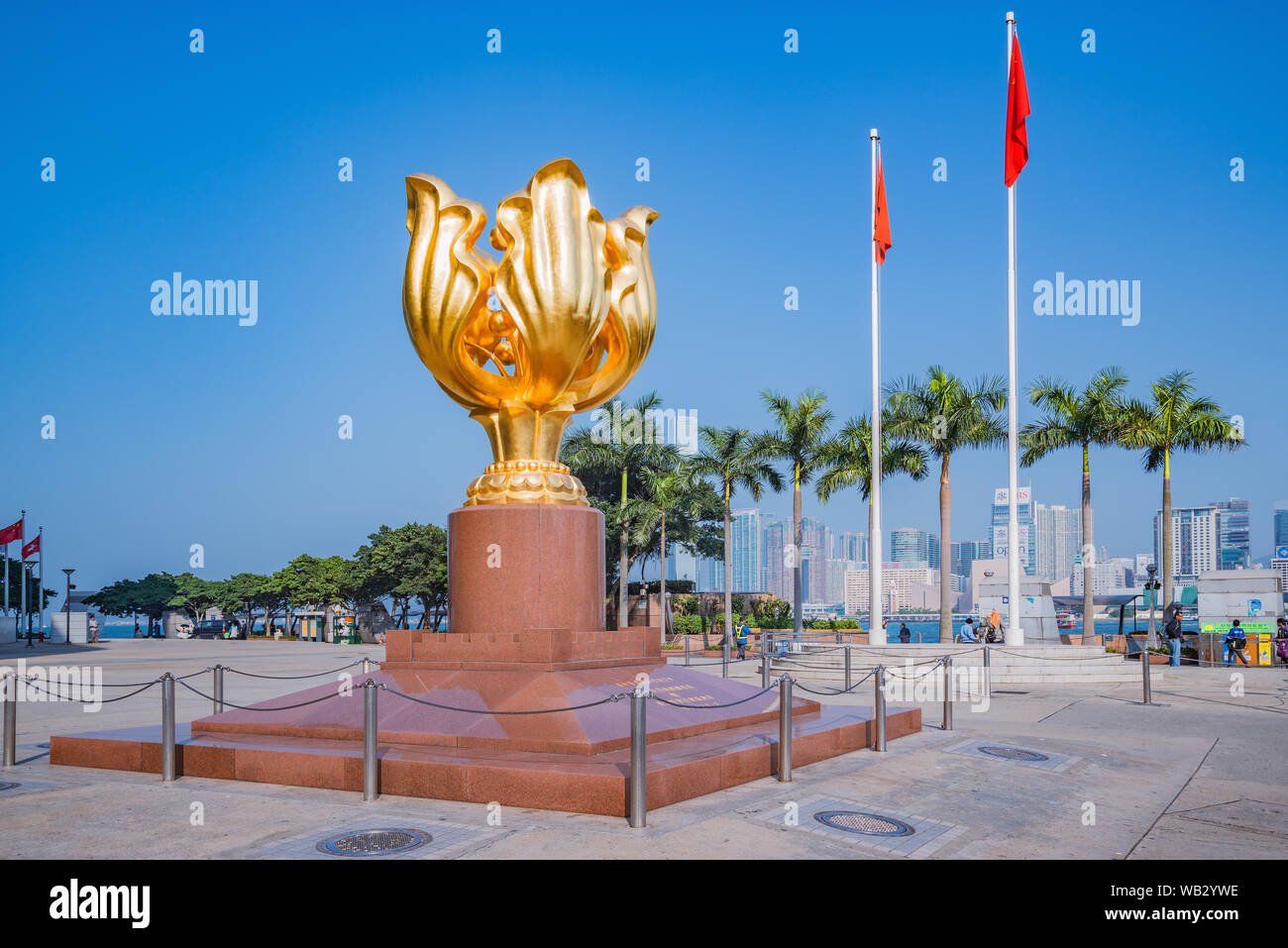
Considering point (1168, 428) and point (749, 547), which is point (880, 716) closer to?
point (1168, 428)

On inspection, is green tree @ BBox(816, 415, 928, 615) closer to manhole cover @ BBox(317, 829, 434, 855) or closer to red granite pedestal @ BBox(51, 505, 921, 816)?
red granite pedestal @ BBox(51, 505, 921, 816)

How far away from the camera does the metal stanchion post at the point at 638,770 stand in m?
6.89

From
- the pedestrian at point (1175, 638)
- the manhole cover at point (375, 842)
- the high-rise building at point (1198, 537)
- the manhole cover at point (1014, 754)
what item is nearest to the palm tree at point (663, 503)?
the pedestrian at point (1175, 638)

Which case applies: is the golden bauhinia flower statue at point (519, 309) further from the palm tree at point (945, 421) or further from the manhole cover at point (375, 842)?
the palm tree at point (945, 421)

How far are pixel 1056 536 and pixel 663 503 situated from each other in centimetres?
14923

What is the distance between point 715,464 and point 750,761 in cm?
2569

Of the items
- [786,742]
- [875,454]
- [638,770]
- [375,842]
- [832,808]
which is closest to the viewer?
[375,842]

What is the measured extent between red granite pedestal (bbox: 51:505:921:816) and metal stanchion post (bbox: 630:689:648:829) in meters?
0.27

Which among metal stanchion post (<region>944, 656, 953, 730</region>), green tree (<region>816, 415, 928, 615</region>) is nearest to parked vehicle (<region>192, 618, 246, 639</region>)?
green tree (<region>816, 415, 928, 615</region>)

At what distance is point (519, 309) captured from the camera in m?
11.4

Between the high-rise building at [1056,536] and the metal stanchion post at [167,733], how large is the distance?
168 m

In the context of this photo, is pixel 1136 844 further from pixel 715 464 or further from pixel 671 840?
pixel 715 464

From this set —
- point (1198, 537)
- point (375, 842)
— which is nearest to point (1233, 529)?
point (1198, 537)

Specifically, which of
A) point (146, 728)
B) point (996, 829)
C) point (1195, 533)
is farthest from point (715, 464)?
point (1195, 533)
